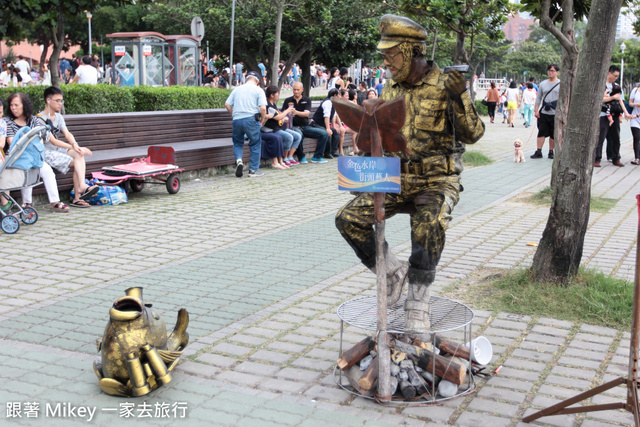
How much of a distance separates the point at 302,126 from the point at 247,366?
11122 mm

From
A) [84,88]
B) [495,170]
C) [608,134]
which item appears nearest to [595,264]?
[495,170]

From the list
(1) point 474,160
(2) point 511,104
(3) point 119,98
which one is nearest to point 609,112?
(1) point 474,160

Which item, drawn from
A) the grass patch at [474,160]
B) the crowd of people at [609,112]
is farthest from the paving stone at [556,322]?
the grass patch at [474,160]

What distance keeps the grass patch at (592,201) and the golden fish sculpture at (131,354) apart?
288 inches

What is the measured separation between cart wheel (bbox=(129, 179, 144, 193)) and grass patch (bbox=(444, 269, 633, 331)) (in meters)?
5.94

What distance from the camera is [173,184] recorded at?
10406mm

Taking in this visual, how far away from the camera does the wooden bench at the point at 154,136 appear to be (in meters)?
10.5

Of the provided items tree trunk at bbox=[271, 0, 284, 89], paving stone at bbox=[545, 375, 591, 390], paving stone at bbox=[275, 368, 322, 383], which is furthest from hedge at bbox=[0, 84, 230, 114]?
paving stone at bbox=[545, 375, 591, 390]

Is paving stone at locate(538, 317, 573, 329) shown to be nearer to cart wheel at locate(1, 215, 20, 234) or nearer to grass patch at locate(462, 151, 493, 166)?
cart wheel at locate(1, 215, 20, 234)

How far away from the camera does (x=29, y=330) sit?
487 cm

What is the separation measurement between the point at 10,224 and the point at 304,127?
8207 millimetres

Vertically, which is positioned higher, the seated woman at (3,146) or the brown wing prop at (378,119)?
the brown wing prop at (378,119)

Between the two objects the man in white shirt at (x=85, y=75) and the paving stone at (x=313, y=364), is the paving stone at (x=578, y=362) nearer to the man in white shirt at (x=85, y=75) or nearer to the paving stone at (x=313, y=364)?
the paving stone at (x=313, y=364)

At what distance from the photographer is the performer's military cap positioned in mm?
3887
